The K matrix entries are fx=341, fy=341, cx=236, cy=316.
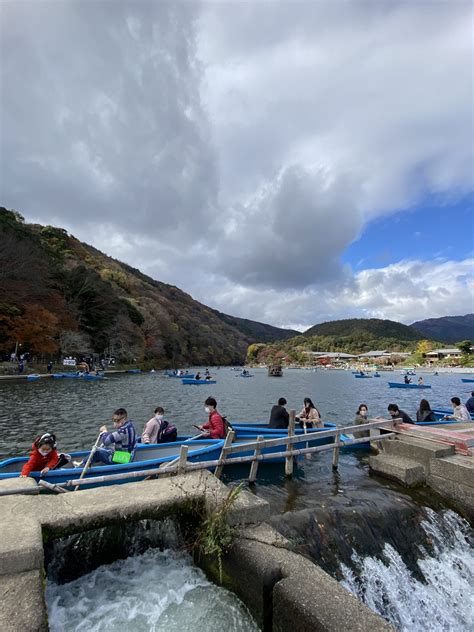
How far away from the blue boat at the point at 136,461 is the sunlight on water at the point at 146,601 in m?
2.16

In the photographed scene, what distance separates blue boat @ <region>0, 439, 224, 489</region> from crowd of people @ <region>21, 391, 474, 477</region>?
26 cm

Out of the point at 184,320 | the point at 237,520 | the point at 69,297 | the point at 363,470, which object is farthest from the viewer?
the point at 184,320

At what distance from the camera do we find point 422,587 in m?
5.64

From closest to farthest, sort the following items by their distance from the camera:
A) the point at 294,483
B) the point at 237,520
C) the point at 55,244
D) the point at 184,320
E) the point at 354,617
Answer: the point at 354,617 → the point at 237,520 → the point at 294,483 → the point at 55,244 → the point at 184,320

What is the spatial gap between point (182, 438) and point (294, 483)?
358 centimetres

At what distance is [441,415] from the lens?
16531 mm

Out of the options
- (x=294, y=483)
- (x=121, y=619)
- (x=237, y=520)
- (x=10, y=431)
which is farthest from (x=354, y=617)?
→ (x=10, y=431)

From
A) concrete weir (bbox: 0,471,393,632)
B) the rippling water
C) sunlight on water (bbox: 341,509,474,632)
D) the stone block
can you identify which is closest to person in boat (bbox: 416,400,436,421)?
the rippling water

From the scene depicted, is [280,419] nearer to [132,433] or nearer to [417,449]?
[417,449]

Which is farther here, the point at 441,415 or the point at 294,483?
the point at 441,415

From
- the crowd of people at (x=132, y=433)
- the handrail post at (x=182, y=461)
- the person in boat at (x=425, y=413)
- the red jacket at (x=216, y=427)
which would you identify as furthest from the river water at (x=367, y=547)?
the person in boat at (x=425, y=413)

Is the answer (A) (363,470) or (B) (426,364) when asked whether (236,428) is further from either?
(B) (426,364)

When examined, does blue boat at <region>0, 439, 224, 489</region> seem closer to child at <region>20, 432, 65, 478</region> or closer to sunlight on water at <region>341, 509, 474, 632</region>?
child at <region>20, 432, 65, 478</region>

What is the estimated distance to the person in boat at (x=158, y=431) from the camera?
952 cm
